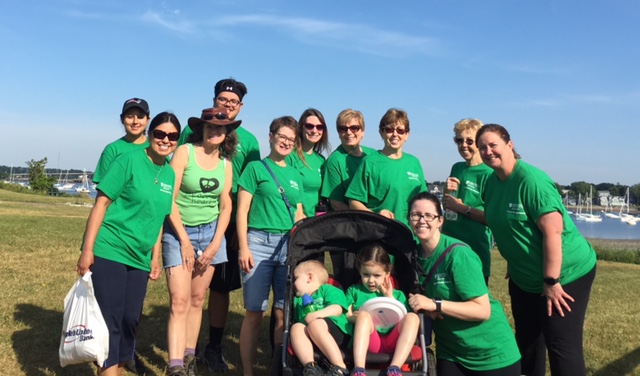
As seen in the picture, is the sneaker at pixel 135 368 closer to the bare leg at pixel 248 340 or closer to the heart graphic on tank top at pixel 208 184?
the bare leg at pixel 248 340

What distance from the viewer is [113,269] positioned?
3670 millimetres

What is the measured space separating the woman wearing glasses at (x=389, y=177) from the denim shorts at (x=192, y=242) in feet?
3.96

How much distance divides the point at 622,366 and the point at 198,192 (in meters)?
4.74

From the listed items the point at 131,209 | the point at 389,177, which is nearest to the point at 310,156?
the point at 389,177

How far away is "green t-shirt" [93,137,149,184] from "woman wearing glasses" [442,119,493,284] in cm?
276

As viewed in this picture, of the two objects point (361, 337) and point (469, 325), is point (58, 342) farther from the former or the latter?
point (469, 325)

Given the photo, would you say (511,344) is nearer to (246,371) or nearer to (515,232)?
(515,232)

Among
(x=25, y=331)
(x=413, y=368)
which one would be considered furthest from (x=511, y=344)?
(x=25, y=331)

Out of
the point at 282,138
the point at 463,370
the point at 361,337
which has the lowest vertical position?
the point at 463,370

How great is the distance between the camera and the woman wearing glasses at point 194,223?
414 cm

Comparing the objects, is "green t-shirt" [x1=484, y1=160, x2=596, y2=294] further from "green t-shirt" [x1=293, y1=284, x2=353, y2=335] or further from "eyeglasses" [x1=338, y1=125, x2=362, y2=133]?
"eyeglasses" [x1=338, y1=125, x2=362, y2=133]

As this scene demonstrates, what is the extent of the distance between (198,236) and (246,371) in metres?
1.22

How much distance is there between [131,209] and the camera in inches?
147

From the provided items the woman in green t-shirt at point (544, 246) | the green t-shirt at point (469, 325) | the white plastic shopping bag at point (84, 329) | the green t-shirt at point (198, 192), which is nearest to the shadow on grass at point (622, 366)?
the woman in green t-shirt at point (544, 246)
